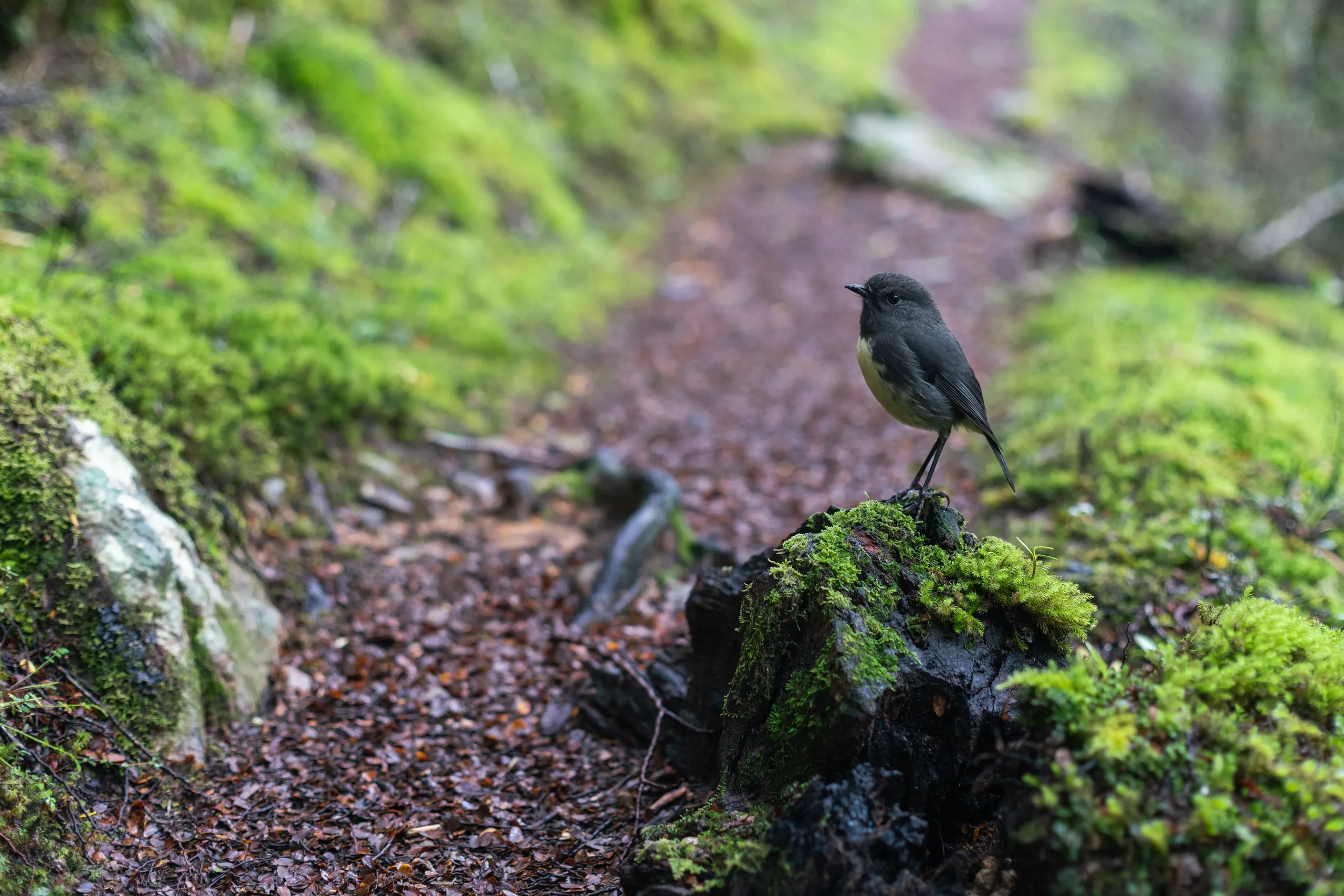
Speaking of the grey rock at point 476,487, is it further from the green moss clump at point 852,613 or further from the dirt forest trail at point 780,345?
the green moss clump at point 852,613

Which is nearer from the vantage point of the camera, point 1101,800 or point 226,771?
point 1101,800

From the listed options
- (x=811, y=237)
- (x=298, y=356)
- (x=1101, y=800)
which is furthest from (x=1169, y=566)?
(x=811, y=237)

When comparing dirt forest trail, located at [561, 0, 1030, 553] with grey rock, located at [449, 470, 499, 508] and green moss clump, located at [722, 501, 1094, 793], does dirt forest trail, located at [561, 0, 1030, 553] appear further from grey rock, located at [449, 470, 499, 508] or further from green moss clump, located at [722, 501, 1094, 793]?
green moss clump, located at [722, 501, 1094, 793]

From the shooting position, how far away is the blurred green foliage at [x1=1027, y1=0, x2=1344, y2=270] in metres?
15.5

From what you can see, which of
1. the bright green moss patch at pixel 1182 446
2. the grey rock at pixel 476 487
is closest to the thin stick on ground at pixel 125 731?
Result: the grey rock at pixel 476 487

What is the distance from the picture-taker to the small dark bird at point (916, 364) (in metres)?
3.99

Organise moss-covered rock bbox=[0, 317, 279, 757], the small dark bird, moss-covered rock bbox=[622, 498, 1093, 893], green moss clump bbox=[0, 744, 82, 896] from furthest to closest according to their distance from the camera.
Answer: the small dark bird, moss-covered rock bbox=[0, 317, 279, 757], green moss clump bbox=[0, 744, 82, 896], moss-covered rock bbox=[622, 498, 1093, 893]

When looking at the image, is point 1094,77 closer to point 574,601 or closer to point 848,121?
point 848,121

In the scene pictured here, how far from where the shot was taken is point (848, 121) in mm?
18094

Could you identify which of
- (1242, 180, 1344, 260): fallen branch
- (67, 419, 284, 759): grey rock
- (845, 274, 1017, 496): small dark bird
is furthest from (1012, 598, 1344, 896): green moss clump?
(1242, 180, 1344, 260): fallen branch

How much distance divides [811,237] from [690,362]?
17.5 ft

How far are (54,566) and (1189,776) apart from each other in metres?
4.59

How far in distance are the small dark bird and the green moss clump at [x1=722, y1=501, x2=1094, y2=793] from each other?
0.50 metres

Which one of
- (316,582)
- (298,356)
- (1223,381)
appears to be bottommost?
(316,582)
